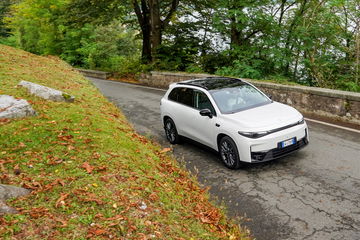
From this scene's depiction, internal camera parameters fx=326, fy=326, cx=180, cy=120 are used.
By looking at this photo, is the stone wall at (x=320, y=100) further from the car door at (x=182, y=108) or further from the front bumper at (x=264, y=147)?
the car door at (x=182, y=108)

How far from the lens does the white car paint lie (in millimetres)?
6531

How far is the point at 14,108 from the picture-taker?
7207 mm

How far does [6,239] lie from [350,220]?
15.1ft

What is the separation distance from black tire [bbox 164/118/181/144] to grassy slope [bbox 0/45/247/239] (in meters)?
1.22

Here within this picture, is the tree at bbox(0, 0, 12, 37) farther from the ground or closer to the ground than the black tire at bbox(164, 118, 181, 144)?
farther from the ground

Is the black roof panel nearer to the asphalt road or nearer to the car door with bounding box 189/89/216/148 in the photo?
the car door with bounding box 189/89/216/148

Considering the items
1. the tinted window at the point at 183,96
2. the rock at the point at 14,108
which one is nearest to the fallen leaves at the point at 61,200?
the rock at the point at 14,108

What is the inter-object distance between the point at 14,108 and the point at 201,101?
4.25m

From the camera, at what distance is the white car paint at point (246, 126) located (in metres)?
6.53

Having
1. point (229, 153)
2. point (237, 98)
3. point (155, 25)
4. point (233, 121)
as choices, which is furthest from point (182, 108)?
point (155, 25)

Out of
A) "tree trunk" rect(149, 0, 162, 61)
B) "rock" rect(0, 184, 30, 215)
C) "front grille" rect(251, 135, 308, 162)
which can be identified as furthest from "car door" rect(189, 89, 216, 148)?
"tree trunk" rect(149, 0, 162, 61)

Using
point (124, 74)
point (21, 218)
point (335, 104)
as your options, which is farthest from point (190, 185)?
point (124, 74)

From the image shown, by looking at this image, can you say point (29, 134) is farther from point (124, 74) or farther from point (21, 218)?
point (124, 74)

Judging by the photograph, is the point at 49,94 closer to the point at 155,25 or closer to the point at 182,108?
the point at 182,108
